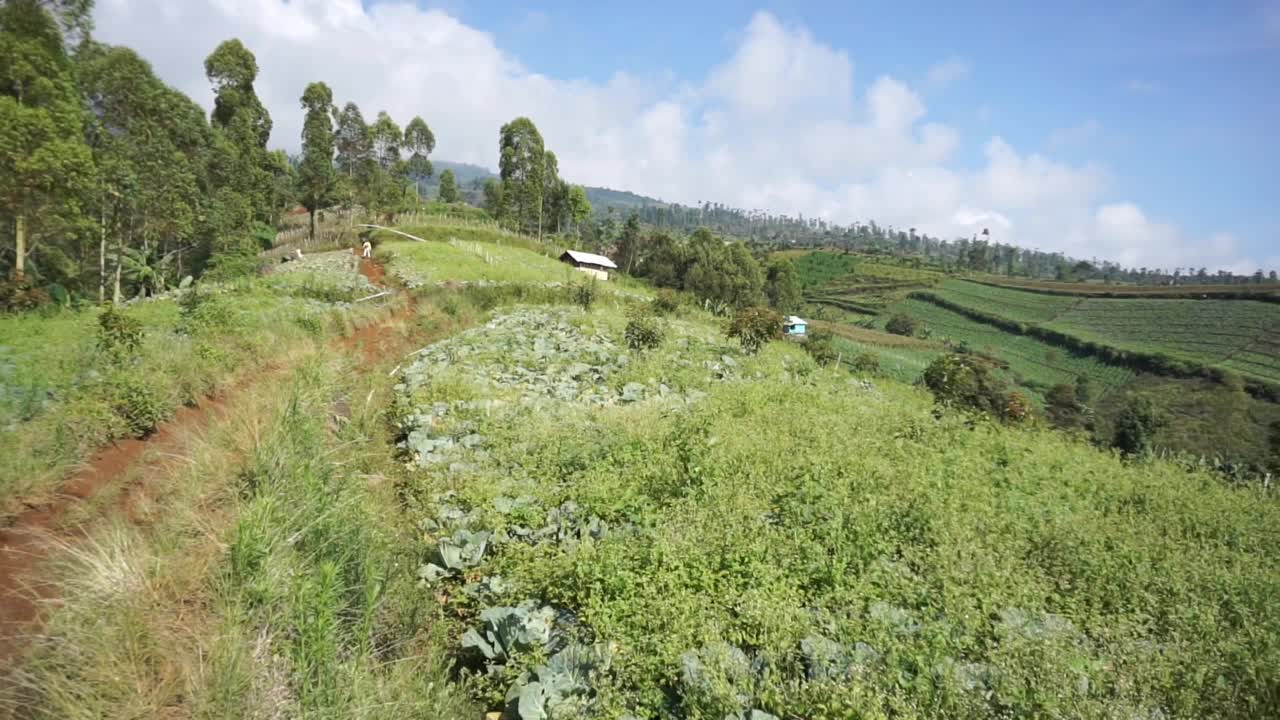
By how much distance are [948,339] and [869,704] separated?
257 feet

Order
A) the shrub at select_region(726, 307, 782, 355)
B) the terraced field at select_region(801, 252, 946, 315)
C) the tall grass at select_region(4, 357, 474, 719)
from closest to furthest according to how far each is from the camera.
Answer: the tall grass at select_region(4, 357, 474, 719) < the shrub at select_region(726, 307, 782, 355) < the terraced field at select_region(801, 252, 946, 315)

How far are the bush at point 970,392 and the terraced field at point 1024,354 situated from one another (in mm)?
50592

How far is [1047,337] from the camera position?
71.8m

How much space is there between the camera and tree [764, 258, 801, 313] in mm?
71500

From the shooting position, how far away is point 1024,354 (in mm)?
68125

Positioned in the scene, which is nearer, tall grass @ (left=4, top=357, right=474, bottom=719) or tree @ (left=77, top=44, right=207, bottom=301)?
tall grass @ (left=4, top=357, right=474, bottom=719)

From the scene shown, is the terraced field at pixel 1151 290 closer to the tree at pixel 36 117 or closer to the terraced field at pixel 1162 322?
the terraced field at pixel 1162 322

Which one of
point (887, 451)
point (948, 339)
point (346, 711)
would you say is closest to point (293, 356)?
point (346, 711)

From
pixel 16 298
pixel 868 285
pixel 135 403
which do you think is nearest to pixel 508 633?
pixel 135 403

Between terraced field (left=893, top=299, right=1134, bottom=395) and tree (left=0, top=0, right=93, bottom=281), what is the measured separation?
6733 cm

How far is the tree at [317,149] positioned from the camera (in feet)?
113

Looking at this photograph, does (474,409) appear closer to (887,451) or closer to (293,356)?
(293,356)

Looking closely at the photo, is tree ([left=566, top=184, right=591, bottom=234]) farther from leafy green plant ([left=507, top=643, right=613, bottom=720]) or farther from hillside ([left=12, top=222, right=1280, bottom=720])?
leafy green plant ([left=507, top=643, right=613, bottom=720])

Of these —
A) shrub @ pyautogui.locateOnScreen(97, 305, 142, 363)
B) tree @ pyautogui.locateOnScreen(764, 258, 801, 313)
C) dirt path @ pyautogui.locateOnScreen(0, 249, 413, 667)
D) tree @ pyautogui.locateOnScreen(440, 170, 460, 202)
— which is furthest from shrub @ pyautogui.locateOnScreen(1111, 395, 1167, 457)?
tree @ pyautogui.locateOnScreen(440, 170, 460, 202)
